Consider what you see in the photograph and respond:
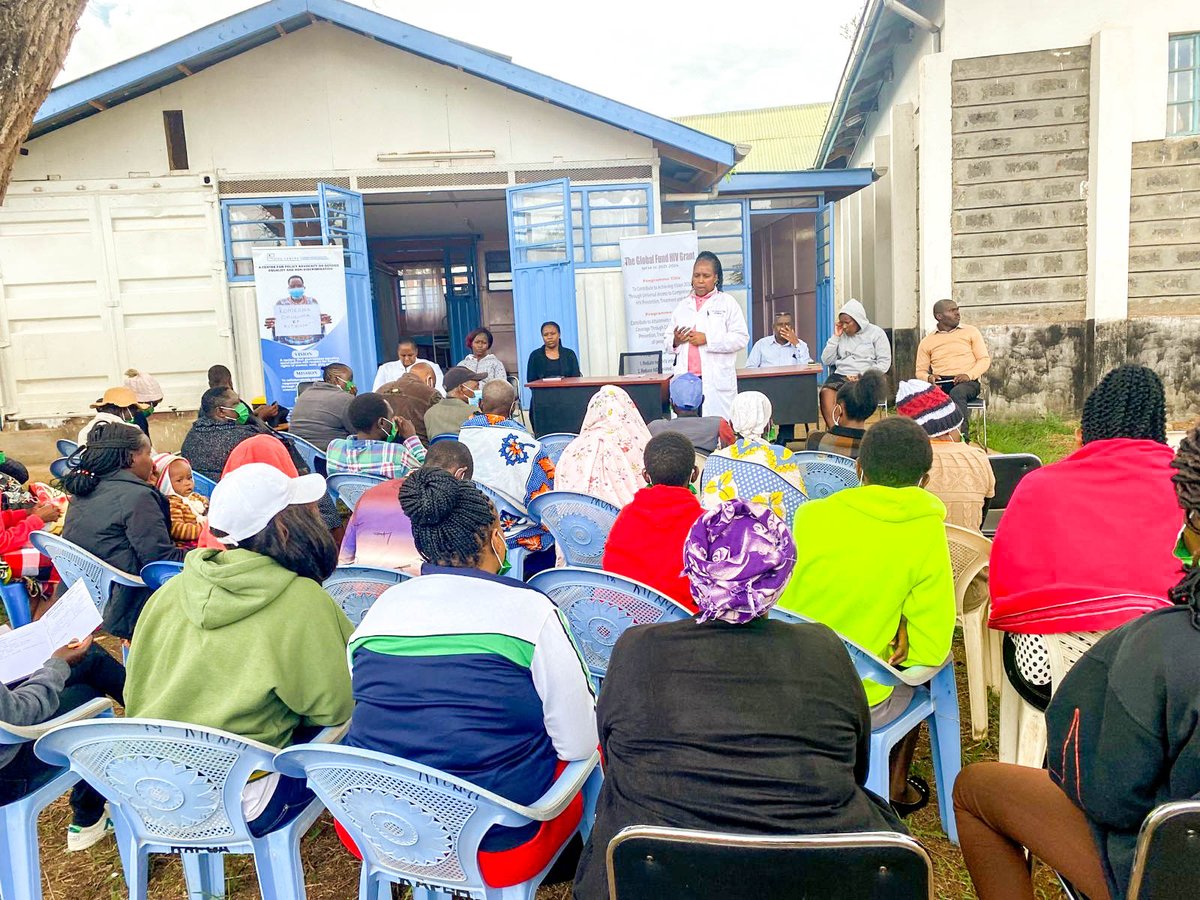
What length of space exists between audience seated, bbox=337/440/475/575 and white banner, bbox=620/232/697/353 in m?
5.91

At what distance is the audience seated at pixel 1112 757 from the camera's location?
127 cm

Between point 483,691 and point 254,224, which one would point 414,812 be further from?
point 254,224

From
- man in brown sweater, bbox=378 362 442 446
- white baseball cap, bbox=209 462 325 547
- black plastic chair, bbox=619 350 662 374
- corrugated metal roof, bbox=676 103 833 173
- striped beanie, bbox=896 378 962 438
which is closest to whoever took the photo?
white baseball cap, bbox=209 462 325 547

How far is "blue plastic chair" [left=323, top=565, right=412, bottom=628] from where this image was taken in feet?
8.71

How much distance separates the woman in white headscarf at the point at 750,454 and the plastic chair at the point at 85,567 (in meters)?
2.18

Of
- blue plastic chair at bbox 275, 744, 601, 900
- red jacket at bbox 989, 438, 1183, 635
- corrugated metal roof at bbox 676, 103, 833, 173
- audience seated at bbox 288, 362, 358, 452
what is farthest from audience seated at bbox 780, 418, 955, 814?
corrugated metal roof at bbox 676, 103, 833, 173

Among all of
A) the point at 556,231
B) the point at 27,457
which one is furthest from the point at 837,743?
the point at 27,457

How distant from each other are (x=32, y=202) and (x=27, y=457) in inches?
102

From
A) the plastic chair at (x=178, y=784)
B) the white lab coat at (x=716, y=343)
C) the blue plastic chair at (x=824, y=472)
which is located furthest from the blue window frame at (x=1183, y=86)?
the plastic chair at (x=178, y=784)

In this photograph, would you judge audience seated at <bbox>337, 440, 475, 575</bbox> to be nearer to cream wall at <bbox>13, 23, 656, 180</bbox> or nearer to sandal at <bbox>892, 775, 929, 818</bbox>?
sandal at <bbox>892, 775, 929, 818</bbox>

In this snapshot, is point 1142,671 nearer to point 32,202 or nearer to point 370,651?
point 370,651

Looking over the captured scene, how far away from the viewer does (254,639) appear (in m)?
1.97

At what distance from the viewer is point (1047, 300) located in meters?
8.82

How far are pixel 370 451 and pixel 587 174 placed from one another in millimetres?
5727
